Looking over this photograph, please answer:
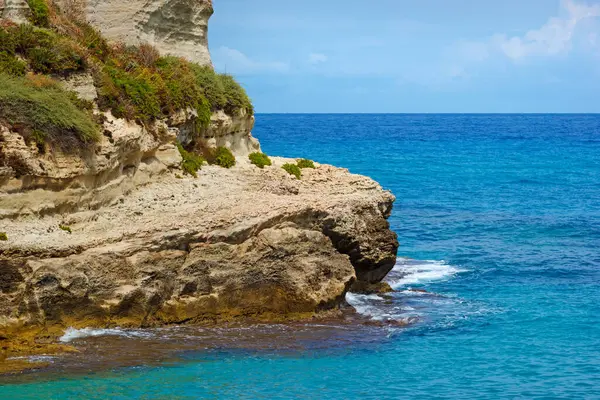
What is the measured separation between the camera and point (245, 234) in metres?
23.2

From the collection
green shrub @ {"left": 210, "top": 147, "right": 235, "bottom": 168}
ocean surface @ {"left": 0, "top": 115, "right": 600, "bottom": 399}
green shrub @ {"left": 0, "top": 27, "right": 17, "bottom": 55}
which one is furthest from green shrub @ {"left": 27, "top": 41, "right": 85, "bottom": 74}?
ocean surface @ {"left": 0, "top": 115, "right": 600, "bottom": 399}

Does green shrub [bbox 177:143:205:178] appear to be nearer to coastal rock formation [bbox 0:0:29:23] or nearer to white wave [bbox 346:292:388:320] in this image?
coastal rock formation [bbox 0:0:29:23]

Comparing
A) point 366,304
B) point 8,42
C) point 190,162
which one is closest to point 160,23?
point 190,162

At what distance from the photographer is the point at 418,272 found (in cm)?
3284

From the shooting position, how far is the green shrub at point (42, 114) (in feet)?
72.7

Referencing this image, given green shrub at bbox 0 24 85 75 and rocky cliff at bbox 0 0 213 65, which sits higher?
rocky cliff at bbox 0 0 213 65

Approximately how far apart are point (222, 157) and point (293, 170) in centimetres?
239

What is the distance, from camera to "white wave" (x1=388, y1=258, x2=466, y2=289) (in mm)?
31188

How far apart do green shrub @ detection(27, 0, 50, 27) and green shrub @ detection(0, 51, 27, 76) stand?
2646 millimetres

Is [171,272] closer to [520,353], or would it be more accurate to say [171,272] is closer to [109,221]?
[109,221]

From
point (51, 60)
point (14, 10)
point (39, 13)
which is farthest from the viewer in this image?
point (39, 13)

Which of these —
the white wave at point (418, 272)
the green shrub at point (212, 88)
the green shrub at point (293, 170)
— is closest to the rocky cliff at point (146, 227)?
the green shrub at point (293, 170)

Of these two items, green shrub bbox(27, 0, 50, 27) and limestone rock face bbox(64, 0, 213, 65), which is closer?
green shrub bbox(27, 0, 50, 27)

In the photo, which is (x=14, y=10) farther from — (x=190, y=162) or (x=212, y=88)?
(x=212, y=88)
